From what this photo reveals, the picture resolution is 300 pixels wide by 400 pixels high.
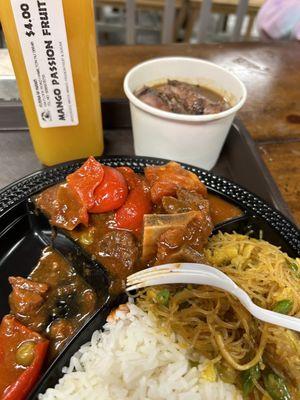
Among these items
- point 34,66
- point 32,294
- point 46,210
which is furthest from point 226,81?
point 32,294

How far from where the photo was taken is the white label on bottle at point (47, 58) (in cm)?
136

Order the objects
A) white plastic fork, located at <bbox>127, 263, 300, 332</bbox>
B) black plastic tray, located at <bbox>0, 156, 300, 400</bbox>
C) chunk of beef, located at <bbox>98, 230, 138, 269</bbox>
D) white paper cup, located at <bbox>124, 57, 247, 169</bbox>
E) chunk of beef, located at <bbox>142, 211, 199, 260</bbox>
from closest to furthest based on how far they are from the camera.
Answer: white plastic fork, located at <bbox>127, 263, 300, 332</bbox> < chunk of beef, located at <bbox>142, 211, 199, 260</bbox> < chunk of beef, located at <bbox>98, 230, 138, 269</bbox> < black plastic tray, located at <bbox>0, 156, 300, 400</bbox> < white paper cup, located at <bbox>124, 57, 247, 169</bbox>

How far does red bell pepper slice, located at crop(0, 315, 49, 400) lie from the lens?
1230mm

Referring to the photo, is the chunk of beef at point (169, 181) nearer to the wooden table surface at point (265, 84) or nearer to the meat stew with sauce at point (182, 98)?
the meat stew with sauce at point (182, 98)

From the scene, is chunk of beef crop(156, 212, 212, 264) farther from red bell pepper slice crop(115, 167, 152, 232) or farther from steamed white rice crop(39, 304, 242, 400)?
steamed white rice crop(39, 304, 242, 400)

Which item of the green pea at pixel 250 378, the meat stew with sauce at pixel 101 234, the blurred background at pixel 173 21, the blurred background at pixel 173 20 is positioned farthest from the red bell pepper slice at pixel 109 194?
the blurred background at pixel 173 20

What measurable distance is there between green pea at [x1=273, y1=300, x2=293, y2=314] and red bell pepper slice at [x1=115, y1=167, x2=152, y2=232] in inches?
23.4

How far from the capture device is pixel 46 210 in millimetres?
1533

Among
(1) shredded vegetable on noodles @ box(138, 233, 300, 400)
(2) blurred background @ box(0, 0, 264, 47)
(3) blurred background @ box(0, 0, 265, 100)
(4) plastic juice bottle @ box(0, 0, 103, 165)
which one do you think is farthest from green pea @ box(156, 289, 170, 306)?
(2) blurred background @ box(0, 0, 264, 47)

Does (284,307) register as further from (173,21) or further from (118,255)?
(173,21)

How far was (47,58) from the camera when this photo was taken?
151 centimetres

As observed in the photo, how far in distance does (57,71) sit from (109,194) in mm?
562

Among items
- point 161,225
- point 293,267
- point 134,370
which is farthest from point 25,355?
point 293,267

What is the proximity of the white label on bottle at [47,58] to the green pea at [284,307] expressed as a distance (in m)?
1.18
